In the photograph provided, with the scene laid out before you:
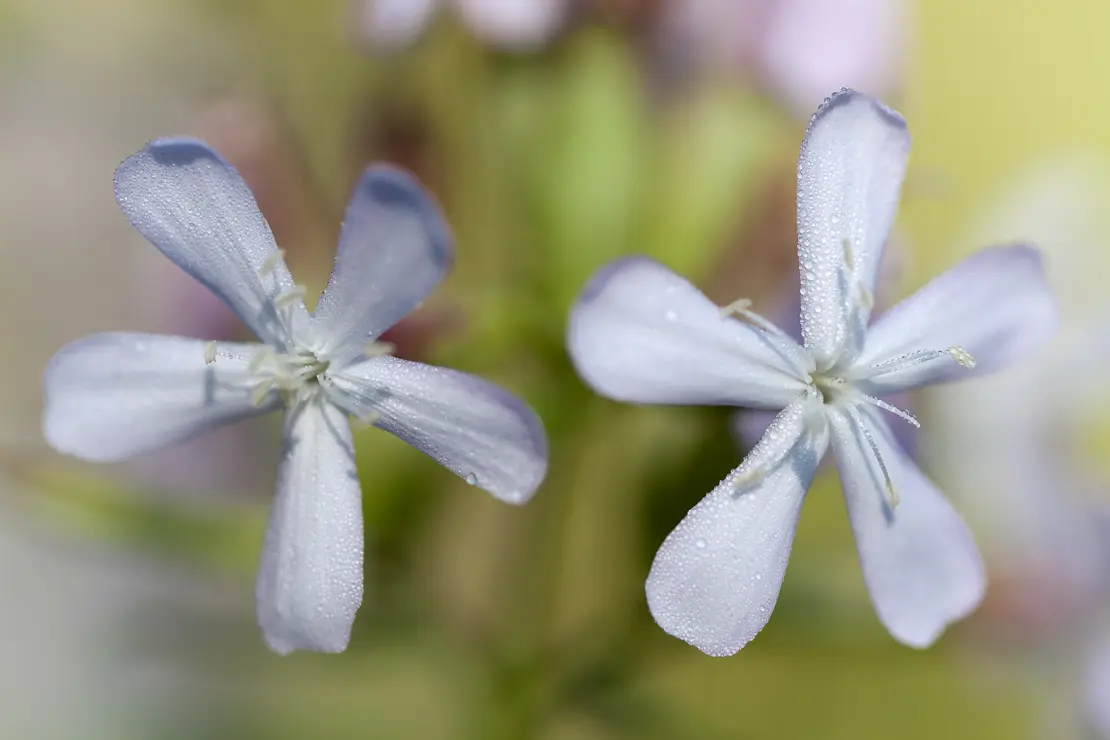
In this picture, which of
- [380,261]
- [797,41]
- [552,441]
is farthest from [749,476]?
[797,41]

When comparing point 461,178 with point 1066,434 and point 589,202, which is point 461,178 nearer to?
point 589,202

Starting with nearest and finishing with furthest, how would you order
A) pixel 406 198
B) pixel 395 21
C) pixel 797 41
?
pixel 406 198 → pixel 395 21 → pixel 797 41

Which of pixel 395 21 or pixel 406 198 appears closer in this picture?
pixel 406 198

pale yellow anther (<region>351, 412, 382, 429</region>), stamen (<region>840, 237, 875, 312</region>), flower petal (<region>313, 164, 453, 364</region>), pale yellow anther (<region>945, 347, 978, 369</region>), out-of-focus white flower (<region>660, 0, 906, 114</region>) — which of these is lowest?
pale yellow anther (<region>351, 412, 382, 429</region>)

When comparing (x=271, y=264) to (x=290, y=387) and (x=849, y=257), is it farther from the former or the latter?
(x=849, y=257)

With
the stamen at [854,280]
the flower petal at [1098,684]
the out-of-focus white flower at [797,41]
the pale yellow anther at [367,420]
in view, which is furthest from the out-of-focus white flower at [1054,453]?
the pale yellow anther at [367,420]

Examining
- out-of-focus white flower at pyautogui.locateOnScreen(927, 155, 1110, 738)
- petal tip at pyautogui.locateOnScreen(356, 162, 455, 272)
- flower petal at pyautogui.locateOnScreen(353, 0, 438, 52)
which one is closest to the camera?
petal tip at pyautogui.locateOnScreen(356, 162, 455, 272)

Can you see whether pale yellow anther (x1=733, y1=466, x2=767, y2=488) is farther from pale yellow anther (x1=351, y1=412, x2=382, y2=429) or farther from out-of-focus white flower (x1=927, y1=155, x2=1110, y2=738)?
out-of-focus white flower (x1=927, y1=155, x2=1110, y2=738)

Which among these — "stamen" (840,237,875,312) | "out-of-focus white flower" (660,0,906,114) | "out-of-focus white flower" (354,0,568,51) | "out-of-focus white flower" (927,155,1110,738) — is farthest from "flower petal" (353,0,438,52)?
"out-of-focus white flower" (927,155,1110,738)
